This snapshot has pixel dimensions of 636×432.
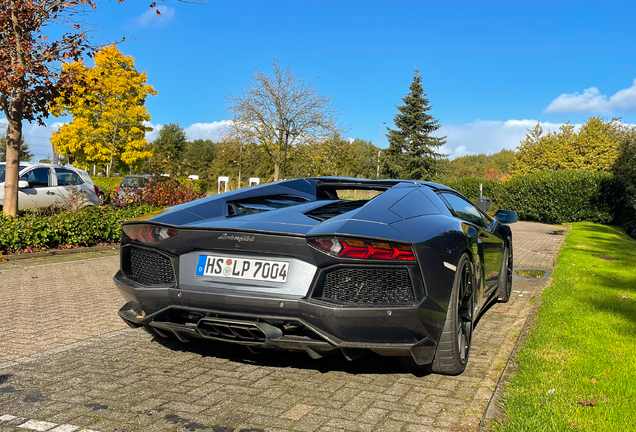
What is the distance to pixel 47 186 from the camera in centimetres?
1477

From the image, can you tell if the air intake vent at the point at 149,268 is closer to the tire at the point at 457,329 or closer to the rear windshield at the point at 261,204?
the rear windshield at the point at 261,204

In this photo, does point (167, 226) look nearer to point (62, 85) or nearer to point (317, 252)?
point (317, 252)

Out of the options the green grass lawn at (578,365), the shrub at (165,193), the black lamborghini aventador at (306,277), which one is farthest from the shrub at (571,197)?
the black lamborghini aventador at (306,277)

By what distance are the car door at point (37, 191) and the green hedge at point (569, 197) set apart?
24674 mm

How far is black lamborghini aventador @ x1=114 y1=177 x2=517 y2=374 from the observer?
3186 millimetres

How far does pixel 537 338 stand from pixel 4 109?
1132cm

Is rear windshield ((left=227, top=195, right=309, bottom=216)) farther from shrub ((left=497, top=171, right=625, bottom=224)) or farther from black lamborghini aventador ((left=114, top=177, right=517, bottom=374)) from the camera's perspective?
shrub ((left=497, top=171, right=625, bottom=224))

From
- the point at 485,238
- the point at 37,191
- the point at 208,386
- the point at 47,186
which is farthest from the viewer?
the point at 47,186

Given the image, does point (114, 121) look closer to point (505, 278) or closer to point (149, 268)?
point (505, 278)

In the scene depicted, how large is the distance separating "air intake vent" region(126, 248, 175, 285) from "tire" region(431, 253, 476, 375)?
1.82 metres

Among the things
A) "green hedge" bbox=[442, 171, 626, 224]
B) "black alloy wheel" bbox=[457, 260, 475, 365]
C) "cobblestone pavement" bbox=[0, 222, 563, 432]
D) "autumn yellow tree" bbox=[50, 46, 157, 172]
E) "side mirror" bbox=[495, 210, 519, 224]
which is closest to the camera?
"cobblestone pavement" bbox=[0, 222, 563, 432]

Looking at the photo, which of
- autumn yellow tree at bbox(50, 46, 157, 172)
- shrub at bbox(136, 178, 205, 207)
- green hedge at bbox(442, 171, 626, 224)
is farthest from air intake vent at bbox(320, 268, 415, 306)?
autumn yellow tree at bbox(50, 46, 157, 172)

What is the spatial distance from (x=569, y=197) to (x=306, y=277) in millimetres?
29116

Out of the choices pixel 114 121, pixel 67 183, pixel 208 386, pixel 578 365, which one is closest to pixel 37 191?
pixel 67 183
